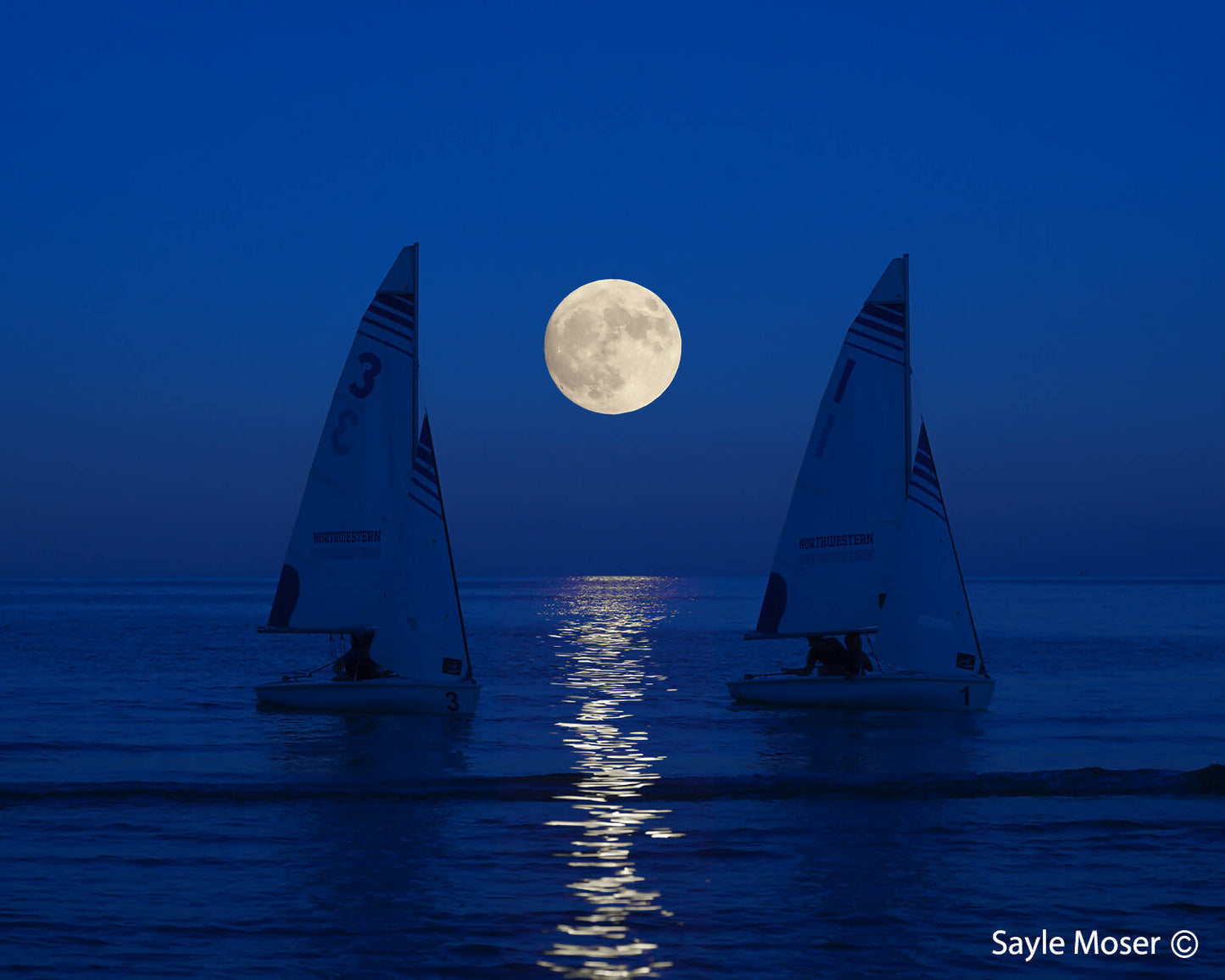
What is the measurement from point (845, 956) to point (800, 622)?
23.5 meters

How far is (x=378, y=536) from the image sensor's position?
33094 mm

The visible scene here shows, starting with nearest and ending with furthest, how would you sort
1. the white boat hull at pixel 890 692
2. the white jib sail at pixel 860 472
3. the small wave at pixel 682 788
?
the small wave at pixel 682 788 < the white boat hull at pixel 890 692 < the white jib sail at pixel 860 472

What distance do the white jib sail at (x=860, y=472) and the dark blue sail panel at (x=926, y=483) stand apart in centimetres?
112

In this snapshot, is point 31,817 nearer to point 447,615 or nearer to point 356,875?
point 356,875

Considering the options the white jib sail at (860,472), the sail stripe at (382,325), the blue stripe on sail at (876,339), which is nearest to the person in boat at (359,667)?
the sail stripe at (382,325)

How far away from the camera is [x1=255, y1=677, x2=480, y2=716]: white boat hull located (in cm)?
2959

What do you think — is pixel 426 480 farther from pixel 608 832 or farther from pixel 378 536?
pixel 608 832

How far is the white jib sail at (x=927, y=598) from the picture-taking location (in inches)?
1256

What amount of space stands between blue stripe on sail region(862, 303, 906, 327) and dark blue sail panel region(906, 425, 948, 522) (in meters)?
3.60

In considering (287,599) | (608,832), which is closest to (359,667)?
(287,599)

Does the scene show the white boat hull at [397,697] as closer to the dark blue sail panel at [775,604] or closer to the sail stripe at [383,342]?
the sail stripe at [383,342]

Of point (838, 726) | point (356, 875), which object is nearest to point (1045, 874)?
point (356, 875)

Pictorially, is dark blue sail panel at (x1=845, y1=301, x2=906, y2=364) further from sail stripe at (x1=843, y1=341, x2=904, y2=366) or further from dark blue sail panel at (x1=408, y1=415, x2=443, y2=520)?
dark blue sail panel at (x1=408, y1=415, x2=443, y2=520)

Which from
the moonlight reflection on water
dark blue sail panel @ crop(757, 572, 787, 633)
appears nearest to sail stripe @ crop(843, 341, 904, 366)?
dark blue sail panel @ crop(757, 572, 787, 633)
